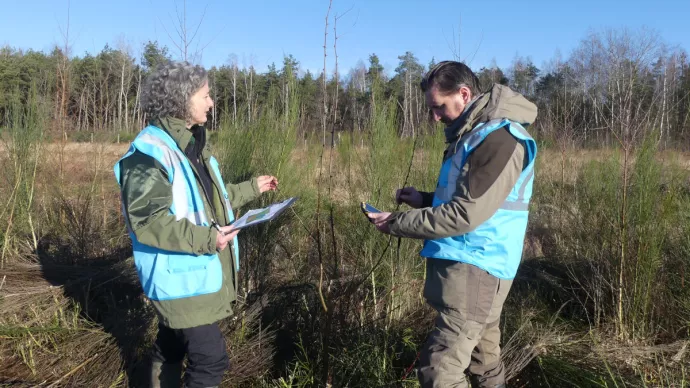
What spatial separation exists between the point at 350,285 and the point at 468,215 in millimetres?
1265

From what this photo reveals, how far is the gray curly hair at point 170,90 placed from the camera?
214 centimetres

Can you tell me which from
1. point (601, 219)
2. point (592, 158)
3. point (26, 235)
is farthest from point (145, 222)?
point (592, 158)

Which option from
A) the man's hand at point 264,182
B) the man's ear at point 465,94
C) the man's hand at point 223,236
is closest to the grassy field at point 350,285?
the man's hand at point 264,182

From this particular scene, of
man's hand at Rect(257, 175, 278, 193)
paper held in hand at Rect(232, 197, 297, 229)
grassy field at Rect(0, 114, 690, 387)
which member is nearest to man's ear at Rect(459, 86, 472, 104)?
grassy field at Rect(0, 114, 690, 387)

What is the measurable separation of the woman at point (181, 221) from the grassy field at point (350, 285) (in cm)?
61

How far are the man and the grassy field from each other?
0.62m

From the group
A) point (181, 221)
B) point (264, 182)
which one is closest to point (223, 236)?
point (181, 221)

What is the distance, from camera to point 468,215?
72.3 inches

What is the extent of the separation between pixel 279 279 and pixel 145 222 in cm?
222

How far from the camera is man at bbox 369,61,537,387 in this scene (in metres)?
1.85

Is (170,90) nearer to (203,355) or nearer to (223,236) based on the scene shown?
(223,236)

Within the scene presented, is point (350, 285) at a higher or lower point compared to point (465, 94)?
lower

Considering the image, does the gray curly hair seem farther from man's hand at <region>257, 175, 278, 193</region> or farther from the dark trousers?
the dark trousers

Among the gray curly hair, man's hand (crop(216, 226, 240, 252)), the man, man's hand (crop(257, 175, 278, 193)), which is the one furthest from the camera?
man's hand (crop(257, 175, 278, 193))
